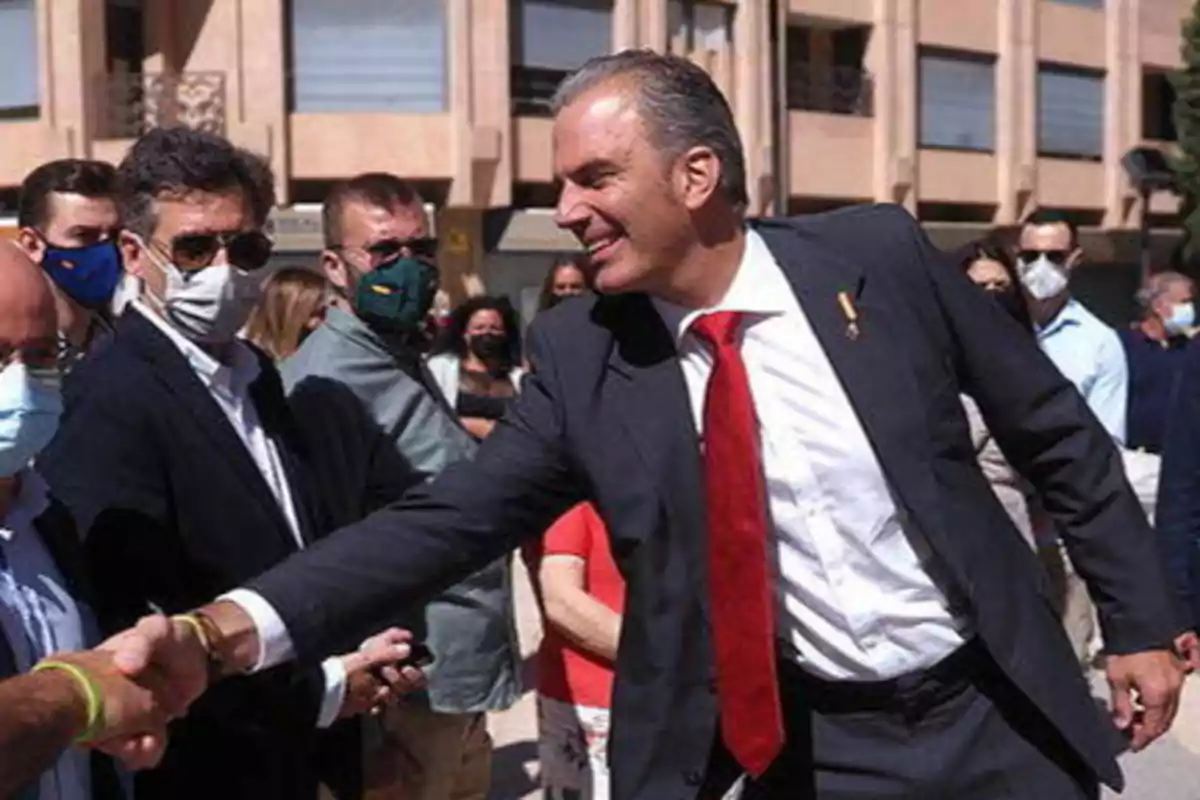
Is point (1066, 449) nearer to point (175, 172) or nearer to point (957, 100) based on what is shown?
point (175, 172)

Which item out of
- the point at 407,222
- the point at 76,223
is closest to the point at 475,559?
the point at 407,222

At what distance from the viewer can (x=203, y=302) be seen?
11.6 ft

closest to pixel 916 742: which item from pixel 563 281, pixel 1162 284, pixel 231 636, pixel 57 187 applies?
pixel 231 636

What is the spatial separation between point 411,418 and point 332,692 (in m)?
1.27

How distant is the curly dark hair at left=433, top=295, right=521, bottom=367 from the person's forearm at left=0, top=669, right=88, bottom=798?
5.68 meters

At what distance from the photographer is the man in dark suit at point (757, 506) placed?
10.1ft

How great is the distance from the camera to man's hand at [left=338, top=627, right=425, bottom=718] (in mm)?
3584

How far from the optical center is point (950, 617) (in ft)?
10.4

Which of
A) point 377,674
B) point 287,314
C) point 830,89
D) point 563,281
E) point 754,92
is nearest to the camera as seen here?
point 377,674

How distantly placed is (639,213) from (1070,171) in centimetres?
3452

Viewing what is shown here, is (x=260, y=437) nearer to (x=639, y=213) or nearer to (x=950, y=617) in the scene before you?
(x=639, y=213)

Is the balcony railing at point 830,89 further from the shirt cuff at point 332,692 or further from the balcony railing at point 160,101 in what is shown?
the shirt cuff at point 332,692

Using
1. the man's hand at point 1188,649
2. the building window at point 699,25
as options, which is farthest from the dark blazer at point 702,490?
the building window at point 699,25

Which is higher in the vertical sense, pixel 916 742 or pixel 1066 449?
pixel 1066 449
